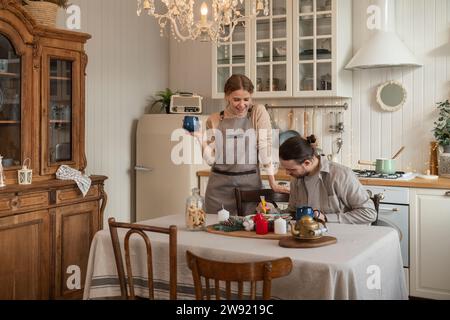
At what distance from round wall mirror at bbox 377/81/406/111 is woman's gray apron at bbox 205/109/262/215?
1.58 meters

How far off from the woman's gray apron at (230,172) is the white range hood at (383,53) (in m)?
1.29

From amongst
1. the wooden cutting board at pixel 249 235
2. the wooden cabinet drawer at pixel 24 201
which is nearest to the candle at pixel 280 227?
the wooden cutting board at pixel 249 235

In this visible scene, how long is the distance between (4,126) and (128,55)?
1.75m

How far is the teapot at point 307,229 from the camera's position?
7.86 feet

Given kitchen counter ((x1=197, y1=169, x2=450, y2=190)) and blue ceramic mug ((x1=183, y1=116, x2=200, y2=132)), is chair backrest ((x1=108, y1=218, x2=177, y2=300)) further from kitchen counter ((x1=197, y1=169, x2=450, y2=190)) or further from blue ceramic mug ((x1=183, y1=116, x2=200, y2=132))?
kitchen counter ((x1=197, y1=169, x2=450, y2=190))

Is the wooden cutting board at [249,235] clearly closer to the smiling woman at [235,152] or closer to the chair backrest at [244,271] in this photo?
the chair backrest at [244,271]

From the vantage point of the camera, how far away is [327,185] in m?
2.89

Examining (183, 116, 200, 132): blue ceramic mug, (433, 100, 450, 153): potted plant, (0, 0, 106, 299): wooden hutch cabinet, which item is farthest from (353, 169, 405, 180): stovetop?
(0, 0, 106, 299): wooden hutch cabinet

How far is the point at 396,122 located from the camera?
15.0 ft

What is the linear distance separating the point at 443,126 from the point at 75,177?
2.71 m

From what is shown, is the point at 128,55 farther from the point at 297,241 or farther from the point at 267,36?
the point at 297,241

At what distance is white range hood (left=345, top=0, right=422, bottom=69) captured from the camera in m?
4.26

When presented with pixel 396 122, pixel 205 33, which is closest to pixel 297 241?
pixel 205 33

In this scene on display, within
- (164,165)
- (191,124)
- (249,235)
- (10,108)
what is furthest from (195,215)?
(164,165)
